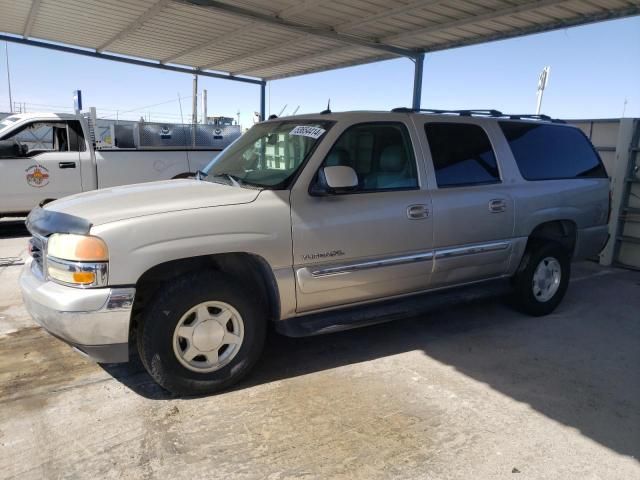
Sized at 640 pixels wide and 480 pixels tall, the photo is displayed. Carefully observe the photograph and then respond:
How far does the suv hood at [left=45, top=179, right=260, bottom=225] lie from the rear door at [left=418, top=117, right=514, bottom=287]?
1683 mm

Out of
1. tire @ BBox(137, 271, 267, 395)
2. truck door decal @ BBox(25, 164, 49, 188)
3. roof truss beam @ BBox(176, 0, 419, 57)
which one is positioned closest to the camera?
tire @ BBox(137, 271, 267, 395)

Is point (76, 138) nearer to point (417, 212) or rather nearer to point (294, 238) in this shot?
point (294, 238)

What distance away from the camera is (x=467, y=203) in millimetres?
4512

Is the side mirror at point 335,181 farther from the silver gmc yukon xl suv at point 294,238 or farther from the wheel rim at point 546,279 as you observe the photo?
the wheel rim at point 546,279

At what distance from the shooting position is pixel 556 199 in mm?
5215

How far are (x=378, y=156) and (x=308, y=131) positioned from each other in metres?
0.61

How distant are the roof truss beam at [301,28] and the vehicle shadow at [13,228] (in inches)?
190

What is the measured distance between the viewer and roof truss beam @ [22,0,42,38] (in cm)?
796

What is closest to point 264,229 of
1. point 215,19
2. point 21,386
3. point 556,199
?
point 21,386

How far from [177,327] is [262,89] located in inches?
471

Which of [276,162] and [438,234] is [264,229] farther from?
[438,234]

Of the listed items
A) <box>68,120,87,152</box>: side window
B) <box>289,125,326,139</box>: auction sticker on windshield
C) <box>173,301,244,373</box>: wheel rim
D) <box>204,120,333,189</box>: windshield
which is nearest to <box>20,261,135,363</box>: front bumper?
<box>173,301,244,373</box>: wheel rim

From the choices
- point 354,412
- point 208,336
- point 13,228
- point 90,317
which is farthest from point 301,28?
point 354,412

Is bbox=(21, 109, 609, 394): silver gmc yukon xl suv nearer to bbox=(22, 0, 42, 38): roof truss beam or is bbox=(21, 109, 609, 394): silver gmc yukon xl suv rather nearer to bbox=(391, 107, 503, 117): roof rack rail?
bbox=(391, 107, 503, 117): roof rack rail
